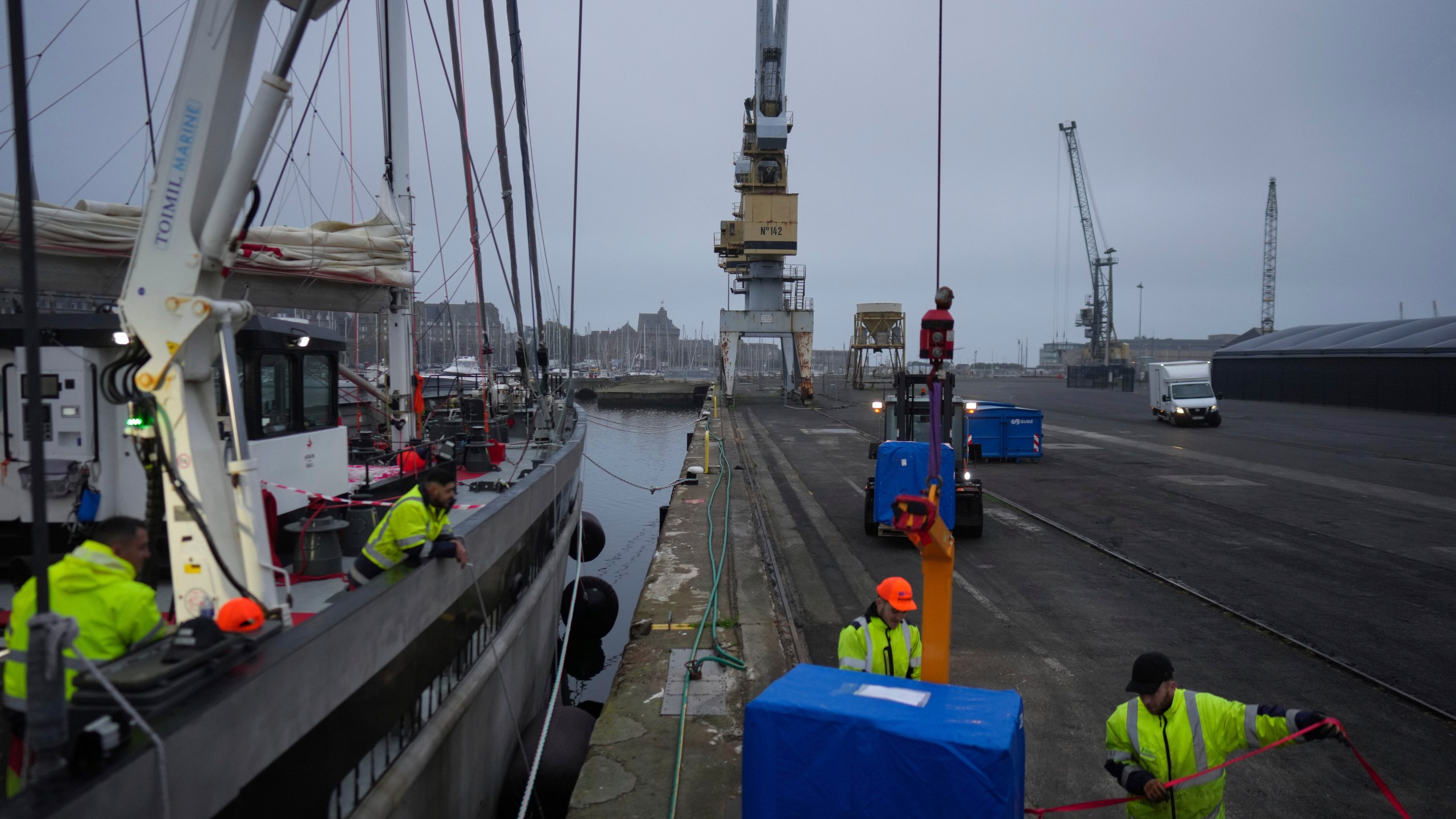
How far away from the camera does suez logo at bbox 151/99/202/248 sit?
3.94 m

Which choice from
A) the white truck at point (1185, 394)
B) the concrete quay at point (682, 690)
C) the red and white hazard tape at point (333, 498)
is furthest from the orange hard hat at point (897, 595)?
the white truck at point (1185, 394)

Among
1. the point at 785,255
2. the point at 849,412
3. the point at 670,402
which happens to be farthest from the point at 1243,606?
the point at 670,402

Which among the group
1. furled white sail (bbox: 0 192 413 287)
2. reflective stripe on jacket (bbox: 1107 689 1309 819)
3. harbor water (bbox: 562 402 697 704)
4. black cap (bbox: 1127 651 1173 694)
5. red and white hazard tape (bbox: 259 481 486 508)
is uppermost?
furled white sail (bbox: 0 192 413 287)

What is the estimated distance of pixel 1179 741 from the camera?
4164 millimetres

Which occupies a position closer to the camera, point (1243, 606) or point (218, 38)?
point (218, 38)

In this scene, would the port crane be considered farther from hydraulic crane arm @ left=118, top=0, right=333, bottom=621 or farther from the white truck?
hydraulic crane arm @ left=118, top=0, right=333, bottom=621

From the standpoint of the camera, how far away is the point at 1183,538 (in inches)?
567

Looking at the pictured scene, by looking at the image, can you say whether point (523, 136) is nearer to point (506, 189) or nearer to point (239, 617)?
point (506, 189)

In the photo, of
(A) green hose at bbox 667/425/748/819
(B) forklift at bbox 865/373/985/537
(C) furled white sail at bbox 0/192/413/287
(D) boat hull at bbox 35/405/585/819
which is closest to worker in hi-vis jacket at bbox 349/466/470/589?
(D) boat hull at bbox 35/405/585/819

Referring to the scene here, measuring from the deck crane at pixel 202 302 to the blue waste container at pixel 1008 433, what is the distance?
2239 cm

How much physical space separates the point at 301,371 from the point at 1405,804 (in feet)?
30.5

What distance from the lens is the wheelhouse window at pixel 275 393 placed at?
657 cm

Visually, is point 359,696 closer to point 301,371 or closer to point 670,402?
point 301,371

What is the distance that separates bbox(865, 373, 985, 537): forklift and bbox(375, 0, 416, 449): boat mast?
7.71 m
